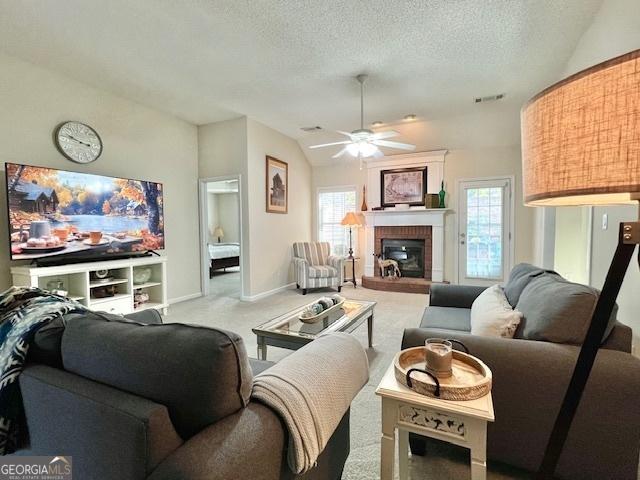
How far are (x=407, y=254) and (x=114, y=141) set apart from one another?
16.2 feet

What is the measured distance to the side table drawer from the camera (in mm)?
934

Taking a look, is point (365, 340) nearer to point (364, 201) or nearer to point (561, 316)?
point (561, 316)

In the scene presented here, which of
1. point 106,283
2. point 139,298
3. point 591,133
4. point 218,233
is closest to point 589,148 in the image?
point 591,133

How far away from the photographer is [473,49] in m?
2.85

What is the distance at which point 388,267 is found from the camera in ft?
19.1

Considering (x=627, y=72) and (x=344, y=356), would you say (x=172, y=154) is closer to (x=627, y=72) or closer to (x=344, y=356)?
(x=344, y=356)

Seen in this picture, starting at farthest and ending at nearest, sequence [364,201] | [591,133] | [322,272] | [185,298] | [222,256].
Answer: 1. [222,256]
2. [364,201]
3. [322,272]
4. [185,298]
5. [591,133]

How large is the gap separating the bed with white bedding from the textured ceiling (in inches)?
144

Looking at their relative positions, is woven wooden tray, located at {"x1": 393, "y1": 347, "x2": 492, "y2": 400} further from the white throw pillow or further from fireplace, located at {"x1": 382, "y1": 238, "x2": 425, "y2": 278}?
fireplace, located at {"x1": 382, "y1": 238, "x2": 425, "y2": 278}

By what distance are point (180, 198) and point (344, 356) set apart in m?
4.27

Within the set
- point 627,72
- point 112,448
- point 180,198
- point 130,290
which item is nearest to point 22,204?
point 130,290

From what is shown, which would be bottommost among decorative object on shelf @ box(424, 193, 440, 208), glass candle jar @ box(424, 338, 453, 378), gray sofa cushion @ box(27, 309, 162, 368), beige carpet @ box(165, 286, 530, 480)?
beige carpet @ box(165, 286, 530, 480)

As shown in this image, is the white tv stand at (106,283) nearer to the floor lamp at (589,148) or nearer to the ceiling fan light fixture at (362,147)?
the ceiling fan light fixture at (362,147)

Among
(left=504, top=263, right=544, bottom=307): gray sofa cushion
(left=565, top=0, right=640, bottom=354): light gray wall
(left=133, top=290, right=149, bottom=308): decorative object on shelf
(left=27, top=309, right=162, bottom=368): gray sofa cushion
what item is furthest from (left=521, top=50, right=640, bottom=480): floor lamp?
(left=133, top=290, right=149, bottom=308): decorative object on shelf
